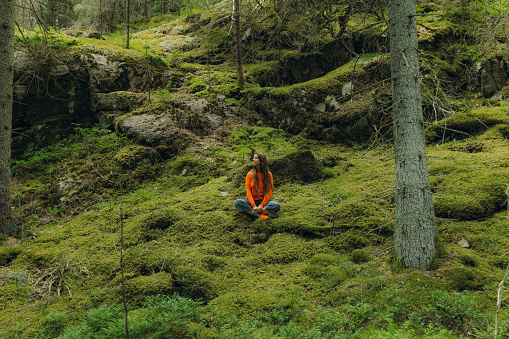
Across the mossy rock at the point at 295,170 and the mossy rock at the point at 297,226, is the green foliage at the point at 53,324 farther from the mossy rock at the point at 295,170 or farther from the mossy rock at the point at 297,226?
the mossy rock at the point at 295,170

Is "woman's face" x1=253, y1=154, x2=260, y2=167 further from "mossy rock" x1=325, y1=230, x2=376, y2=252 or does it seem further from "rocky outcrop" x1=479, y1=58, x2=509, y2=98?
"rocky outcrop" x1=479, y1=58, x2=509, y2=98

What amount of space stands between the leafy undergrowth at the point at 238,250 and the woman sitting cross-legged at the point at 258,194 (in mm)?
282

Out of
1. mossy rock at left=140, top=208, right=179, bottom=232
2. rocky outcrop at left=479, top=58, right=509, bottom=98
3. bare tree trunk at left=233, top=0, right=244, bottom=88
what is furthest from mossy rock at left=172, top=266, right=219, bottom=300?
rocky outcrop at left=479, top=58, right=509, bottom=98

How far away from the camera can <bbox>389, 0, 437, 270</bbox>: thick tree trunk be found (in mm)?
3773

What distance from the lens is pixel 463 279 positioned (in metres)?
3.49

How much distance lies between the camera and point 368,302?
3.49 m

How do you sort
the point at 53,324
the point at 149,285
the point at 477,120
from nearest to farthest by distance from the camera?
the point at 53,324
the point at 149,285
the point at 477,120

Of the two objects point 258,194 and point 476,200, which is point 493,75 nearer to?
point 476,200

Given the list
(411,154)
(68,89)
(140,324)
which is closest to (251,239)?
(140,324)

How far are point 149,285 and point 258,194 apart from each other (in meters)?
2.94

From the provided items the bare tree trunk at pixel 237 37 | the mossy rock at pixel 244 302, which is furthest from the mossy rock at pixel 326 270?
the bare tree trunk at pixel 237 37

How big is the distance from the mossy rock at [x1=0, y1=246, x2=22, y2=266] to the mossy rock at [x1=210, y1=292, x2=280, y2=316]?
4.02 m

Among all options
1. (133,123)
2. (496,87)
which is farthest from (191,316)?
(496,87)

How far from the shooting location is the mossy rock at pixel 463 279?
11.3 ft
